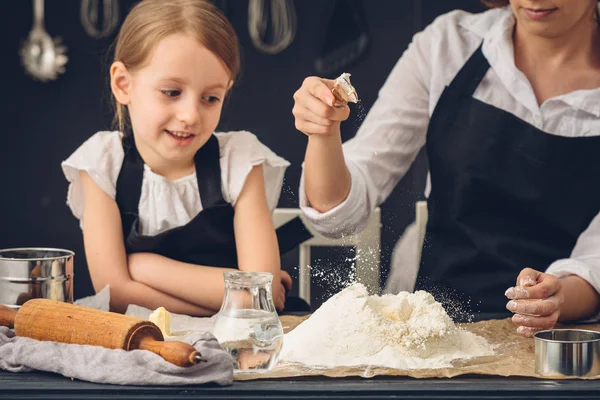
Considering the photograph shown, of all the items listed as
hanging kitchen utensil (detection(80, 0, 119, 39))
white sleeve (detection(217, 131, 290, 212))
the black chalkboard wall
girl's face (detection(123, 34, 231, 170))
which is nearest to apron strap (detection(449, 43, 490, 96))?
white sleeve (detection(217, 131, 290, 212))

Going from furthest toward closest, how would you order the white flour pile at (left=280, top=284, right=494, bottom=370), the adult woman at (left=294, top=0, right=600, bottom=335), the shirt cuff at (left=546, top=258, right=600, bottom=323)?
1. the adult woman at (left=294, top=0, right=600, bottom=335)
2. the shirt cuff at (left=546, top=258, right=600, bottom=323)
3. the white flour pile at (left=280, top=284, right=494, bottom=370)

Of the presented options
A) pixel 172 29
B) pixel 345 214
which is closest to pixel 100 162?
pixel 172 29

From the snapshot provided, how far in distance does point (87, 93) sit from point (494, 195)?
1.96m

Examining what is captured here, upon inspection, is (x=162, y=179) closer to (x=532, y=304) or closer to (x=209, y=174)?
(x=209, y=174)

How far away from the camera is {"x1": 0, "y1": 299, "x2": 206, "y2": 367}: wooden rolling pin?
1.13 meters

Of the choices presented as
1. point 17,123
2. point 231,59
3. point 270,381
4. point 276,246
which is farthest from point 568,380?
point 17,123

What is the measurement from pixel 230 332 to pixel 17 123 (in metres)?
2.56

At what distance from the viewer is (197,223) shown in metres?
1.82

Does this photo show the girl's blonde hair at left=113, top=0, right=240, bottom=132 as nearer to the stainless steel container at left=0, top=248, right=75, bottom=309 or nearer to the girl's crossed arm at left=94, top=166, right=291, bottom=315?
the girl's crossed arm at left=94, top=166, right=291, bottom=315

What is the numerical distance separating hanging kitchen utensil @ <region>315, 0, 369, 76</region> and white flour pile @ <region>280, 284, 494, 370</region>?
211 cm

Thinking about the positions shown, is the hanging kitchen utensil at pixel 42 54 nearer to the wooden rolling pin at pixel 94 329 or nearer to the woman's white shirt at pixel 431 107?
the woman's white shirt at pixel 431 107

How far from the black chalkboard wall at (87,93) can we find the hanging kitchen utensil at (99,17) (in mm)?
32
